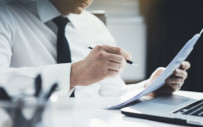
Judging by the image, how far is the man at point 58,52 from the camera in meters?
0.89

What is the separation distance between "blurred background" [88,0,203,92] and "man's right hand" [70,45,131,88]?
58.2 inches

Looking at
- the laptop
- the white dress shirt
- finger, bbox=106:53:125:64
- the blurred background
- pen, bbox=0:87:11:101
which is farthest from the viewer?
the blurred background

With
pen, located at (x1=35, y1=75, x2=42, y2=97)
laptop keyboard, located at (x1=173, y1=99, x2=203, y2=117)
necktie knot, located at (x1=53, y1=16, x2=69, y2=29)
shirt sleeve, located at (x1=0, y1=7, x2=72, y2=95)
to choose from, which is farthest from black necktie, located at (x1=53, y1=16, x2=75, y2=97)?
pen, located at (x1=35, y1=75, x2=42, y2=97)

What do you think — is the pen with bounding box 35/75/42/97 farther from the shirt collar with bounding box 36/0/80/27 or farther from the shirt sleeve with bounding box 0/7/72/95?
the shirt collar with bounding box 36/0/80/27

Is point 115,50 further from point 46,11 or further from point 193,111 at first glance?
point 46,11

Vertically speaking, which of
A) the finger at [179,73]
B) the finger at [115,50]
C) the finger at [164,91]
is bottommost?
the finger at [164,91]

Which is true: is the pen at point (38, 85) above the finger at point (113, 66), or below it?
above

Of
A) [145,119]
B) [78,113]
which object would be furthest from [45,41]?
[145,119]

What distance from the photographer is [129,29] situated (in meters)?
2.41

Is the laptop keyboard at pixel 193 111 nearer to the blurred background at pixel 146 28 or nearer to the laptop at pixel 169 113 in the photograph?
the laptop at pixel 169 113

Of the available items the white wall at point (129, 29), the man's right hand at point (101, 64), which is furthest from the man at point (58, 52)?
the white wall at point (129, 29)

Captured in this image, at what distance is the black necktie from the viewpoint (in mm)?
1144

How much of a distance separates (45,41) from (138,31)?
4.50 feet

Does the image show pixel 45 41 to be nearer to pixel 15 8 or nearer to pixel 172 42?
pixel 15 8
